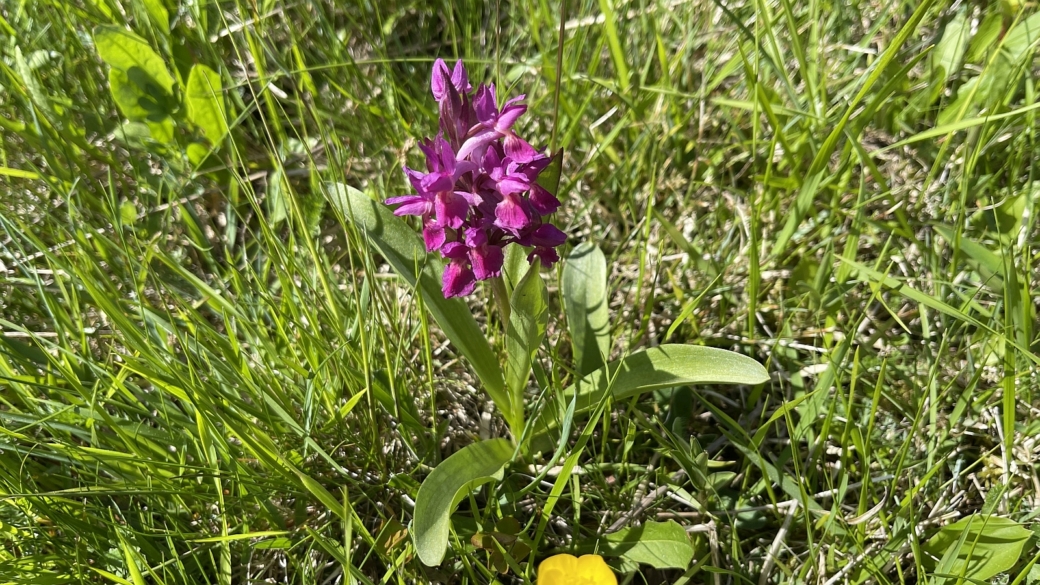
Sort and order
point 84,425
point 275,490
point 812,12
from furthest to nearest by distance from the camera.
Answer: point 812,12
point 84,425
point 275,490

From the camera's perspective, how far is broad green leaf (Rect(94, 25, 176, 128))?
2209 mm

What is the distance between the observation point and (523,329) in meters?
1.45

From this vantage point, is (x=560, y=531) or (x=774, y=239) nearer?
(x=560, y=531)

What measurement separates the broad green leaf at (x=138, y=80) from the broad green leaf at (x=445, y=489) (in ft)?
4.94

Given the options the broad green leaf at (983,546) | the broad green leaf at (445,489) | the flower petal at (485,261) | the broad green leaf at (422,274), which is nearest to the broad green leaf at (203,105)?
the broad green leaf at (422,274)

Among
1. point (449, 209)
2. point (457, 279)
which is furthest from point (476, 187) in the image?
point (457, 279)

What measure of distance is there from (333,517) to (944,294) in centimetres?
148

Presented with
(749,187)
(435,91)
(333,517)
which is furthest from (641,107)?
(333,517)

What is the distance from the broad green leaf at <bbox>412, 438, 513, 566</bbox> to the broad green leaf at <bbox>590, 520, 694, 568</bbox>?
0.26 m

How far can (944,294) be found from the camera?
177cm

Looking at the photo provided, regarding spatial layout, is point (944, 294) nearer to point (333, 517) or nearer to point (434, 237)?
point (434, 237)

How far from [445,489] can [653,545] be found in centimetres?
41

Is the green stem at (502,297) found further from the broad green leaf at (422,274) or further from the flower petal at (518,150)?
the flower petal at (518,150)

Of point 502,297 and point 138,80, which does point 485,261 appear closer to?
point 502,297
